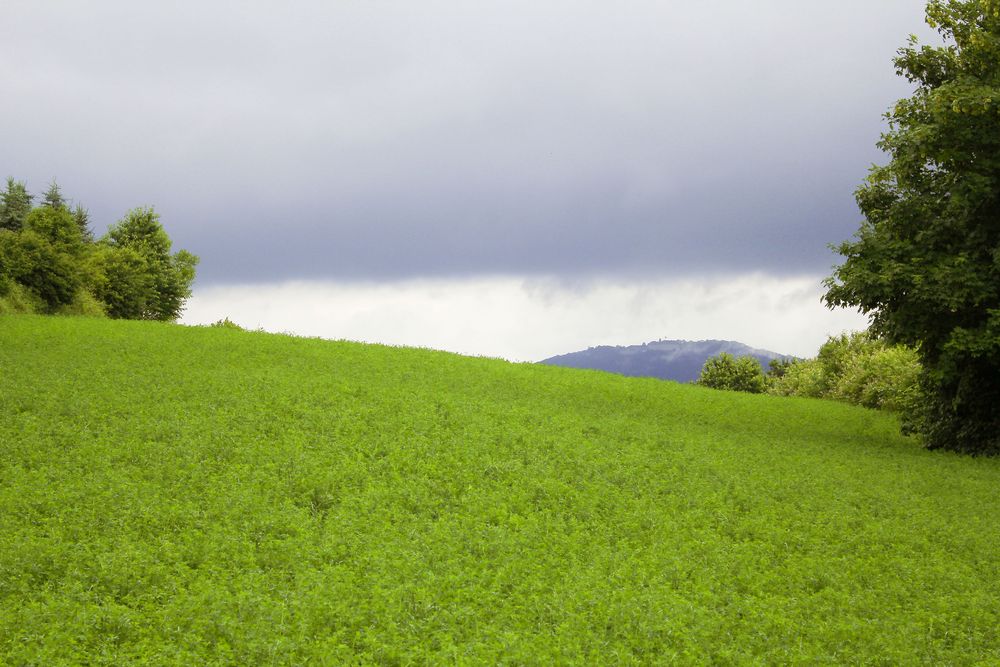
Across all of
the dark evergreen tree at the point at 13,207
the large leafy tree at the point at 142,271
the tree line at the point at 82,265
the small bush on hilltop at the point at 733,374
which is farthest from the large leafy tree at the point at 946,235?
the dark evergreen tree at the point at 13,207

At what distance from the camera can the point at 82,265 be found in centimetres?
5319

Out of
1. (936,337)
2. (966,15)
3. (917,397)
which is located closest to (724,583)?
(936,337)

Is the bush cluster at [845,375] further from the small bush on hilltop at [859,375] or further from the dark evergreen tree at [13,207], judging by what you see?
the dark evergreen tree at [13,207]

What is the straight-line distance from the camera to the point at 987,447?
25375 millimetres

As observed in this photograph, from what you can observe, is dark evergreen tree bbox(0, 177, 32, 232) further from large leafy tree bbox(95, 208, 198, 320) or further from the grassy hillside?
the grassy hillside

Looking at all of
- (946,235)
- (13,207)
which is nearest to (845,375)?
(946,235)

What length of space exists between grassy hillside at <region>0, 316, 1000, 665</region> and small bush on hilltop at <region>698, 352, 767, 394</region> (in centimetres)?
3338

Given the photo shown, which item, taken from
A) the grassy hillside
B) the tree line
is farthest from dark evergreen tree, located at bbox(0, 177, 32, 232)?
the grassy hillside

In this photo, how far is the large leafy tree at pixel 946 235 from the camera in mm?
22484

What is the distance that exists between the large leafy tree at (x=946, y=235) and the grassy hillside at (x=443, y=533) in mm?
3462

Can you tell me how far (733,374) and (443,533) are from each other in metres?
48.5

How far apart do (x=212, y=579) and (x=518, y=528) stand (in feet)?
16.9

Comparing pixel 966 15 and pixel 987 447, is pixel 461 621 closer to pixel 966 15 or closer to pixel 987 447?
pixel 987 447

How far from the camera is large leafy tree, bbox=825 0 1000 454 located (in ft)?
73.8
